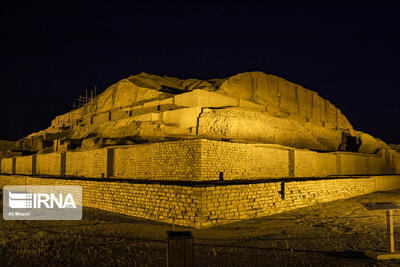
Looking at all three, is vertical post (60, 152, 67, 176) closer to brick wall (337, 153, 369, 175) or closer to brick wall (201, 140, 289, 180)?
brick wall (201, 140, 289, 180)

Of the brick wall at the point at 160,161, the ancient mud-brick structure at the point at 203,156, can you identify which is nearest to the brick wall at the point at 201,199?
the ancient mud-brick structure at the point at 203,156

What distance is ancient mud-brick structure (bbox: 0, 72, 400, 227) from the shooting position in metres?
8.41

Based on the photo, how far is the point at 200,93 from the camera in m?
22.5

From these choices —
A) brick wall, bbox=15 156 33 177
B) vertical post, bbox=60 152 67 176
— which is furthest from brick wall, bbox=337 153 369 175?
brick wall, bbox=15 156 33 177

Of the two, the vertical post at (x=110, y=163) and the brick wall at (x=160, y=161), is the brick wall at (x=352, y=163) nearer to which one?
the brick wall at (x=160, y=161)

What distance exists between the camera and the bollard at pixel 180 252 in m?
3.67

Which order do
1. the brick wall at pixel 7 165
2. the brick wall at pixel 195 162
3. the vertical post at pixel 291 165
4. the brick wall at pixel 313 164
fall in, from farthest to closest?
1. the brick wall at pixel 7 165
2. the brick wall at pixel 313 164
3. the vertical post at pixel 291 165
4. the brick wall at pixel 195 162

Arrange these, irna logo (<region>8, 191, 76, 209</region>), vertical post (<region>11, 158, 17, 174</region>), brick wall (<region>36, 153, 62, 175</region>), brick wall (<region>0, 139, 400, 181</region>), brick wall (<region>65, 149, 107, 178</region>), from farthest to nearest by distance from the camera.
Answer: vertical post (<region>11, 158, 17, 174</region>) → brick wall (<region>36, 153, 62, 175</region>) → brick wall (<region>65, 149, 107, 178</region>) → brick wall (<region>0, 139, 400, 181</region>) → irna logo (<region>8, 191, 76, 209</region>)

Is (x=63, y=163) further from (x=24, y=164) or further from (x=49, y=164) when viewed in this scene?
(x=24, y=164)

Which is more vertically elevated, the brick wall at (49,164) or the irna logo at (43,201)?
the brick wall at (49,164)

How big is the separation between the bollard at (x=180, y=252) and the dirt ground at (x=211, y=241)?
105cm

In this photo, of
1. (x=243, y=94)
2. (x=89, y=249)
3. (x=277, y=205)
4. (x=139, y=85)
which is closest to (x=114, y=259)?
(x=89, y=249)

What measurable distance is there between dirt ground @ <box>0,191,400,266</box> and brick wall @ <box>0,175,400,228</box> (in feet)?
1.04

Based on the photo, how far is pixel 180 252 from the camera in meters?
3.68
